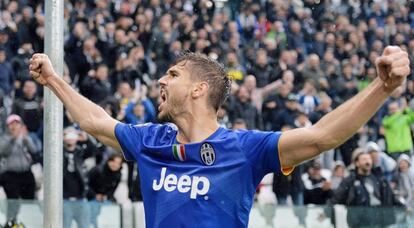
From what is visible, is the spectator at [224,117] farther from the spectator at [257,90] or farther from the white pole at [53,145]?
the white pole at [53,145]

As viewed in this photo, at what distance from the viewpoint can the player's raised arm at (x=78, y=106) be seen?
16.8 feet

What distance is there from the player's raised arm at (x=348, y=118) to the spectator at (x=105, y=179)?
7894 millimetres

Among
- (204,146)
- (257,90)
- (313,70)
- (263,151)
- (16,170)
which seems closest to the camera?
(263,151)

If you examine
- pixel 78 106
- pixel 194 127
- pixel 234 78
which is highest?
pixel 234 78

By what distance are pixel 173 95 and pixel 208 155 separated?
367mm

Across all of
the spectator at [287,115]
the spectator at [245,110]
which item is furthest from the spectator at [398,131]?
the spectator at [245,110]

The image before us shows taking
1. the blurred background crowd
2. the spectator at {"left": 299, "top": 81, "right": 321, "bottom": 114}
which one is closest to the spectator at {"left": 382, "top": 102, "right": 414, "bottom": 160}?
the blurred background crowd

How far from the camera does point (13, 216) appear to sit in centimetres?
1041

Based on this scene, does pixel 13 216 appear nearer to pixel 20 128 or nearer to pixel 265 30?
pixel 20 128

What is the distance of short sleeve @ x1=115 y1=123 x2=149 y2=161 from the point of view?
16.4 feet

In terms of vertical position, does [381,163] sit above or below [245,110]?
below

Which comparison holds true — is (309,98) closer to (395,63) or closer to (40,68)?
(40,68)

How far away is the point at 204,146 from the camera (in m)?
4.72

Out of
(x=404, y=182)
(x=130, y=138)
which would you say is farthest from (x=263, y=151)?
(x=404, y=182)
